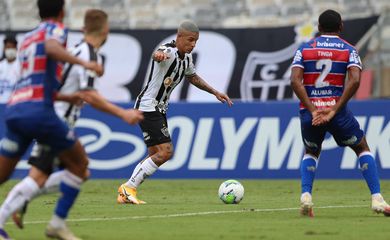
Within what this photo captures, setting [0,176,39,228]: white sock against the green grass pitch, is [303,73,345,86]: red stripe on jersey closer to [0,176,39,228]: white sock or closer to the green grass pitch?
the green grass pitch

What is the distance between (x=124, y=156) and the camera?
18.7 metres

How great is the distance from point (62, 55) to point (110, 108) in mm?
556

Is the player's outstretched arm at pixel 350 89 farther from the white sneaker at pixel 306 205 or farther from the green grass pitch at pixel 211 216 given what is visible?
the green grass pitch at pixel 211 216

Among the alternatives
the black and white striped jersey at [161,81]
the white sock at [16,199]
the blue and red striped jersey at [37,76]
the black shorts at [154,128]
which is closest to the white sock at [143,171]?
the black shorts at [154,128]

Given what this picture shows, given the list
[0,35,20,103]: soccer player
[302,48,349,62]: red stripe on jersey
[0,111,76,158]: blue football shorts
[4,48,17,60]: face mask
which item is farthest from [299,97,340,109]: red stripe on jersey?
[0,35,20,103]: soccer player

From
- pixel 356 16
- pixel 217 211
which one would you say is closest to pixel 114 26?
pixel 356 16

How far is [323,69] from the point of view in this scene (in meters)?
11.1

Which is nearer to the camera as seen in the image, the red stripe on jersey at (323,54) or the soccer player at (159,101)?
the red stripe on jersey at (323,54)

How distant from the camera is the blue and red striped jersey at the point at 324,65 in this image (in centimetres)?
1107

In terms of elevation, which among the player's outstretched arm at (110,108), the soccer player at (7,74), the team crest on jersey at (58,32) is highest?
the soccer player at (7,74)

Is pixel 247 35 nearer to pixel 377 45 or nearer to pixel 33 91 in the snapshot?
pixel 377 45

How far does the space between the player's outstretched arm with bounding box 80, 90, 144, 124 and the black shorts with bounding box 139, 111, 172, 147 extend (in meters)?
4.89

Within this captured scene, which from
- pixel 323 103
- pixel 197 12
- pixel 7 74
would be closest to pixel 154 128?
pixel 323 103

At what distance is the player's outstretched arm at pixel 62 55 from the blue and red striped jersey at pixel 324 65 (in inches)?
135
